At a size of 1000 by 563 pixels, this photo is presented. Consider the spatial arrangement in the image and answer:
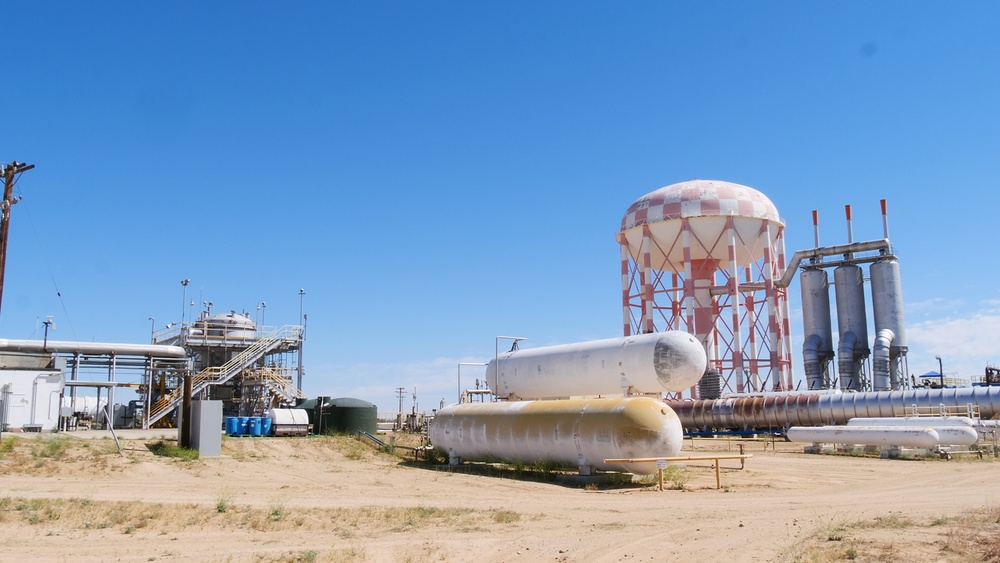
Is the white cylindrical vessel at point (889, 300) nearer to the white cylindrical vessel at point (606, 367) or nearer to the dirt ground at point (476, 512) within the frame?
the dirt ground at point (476, 512)

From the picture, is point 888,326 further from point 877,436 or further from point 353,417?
point 353,417

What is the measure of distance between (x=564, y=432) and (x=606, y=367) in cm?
Answer: 384

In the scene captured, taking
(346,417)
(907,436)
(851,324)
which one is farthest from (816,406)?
(346,417)

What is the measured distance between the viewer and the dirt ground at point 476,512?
1271 centimetres

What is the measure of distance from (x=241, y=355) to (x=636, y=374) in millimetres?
32373

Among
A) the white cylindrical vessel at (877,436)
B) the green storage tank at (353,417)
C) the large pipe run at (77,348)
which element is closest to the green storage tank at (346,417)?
the green storage tank at (353,417)

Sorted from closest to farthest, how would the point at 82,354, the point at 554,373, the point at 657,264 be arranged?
the point at 554,373
the point at 82,354
the point at 657,264

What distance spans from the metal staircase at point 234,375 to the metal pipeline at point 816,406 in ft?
83.4

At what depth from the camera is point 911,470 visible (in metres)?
26.4

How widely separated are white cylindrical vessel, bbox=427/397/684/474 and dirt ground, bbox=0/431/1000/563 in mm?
781

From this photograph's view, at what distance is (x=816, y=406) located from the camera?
4397cm

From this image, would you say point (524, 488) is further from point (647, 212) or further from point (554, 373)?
point (647, 212)

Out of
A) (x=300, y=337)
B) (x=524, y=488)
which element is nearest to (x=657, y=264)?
(x=300, y=337)

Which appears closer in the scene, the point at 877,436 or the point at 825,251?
the point at 877,436
